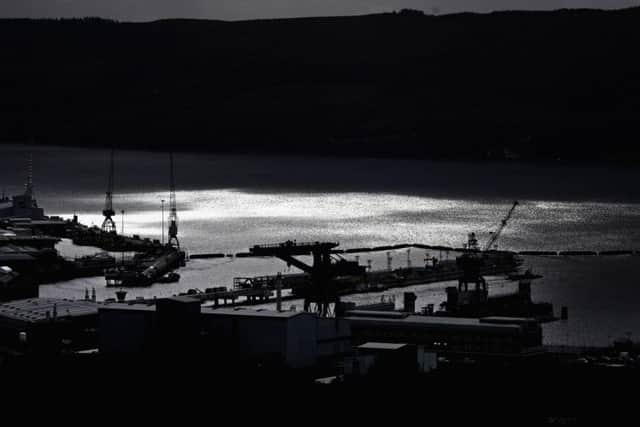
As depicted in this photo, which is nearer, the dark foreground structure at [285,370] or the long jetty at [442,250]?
the dark foreground structure at [285,370]

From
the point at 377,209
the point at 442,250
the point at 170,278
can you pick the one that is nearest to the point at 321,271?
the point at 170,278

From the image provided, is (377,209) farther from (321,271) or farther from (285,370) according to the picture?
(285,370)

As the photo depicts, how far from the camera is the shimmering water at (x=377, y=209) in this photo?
31.6 meters

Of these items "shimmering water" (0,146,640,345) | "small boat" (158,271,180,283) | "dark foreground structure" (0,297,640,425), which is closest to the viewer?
"dark foreground structure" (0,297,640,425)

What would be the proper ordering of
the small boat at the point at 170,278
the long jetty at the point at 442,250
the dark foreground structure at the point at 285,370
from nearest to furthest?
the dark foreground structure at the point at 285,370
the small boat at the point at 170,278
the long jetty at the point at 442,250

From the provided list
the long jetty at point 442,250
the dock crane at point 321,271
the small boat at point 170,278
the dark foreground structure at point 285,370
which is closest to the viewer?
the dark foreground structure at point 285,370

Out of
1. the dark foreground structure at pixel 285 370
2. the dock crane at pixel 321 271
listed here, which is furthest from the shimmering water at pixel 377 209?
the dark foreground structure at pixel 285 370

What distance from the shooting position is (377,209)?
5241 cm

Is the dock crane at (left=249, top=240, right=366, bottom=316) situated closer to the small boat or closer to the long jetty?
the small boat

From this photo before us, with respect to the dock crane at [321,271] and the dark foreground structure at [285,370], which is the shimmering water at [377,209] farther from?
the dark foreground structure at [285,370]

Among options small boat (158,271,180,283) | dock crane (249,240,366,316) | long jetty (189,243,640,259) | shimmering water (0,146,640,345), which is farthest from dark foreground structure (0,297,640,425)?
long jetty (189,243,640,259)

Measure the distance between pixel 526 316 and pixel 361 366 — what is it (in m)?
9.72

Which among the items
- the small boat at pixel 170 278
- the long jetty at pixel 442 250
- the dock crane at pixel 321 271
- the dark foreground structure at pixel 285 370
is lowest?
the dark foreground structure at pixel 285 370

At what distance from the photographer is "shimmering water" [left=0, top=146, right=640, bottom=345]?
104ft
